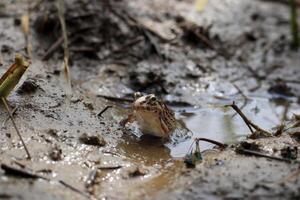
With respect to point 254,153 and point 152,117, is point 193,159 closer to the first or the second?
point 254,153

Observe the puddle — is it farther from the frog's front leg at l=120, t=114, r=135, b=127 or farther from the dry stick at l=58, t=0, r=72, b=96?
the dry stick at l=58, t=0, r=72, b=96

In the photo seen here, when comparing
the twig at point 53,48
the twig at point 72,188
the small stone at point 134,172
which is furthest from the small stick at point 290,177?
the twig at point 53,48

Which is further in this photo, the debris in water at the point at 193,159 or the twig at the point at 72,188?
the debris in water at the point at 193,159

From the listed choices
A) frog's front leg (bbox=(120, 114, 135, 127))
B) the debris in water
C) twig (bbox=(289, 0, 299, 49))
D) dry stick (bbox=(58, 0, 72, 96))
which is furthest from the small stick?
twig (bbox=(289, 0, 299, 49))

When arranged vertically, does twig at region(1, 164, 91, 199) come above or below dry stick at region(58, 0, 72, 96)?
below

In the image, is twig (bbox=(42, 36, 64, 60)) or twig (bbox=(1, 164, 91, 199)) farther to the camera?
twig (bbox=(42, 36, 64, 60))

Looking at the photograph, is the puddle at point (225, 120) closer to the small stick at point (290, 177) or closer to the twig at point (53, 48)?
the small stick at point (290, 177)

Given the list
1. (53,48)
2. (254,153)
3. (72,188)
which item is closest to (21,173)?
(72,188)

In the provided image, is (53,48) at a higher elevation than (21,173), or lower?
higher

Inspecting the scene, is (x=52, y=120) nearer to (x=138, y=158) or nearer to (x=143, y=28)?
(x=138, y=158)

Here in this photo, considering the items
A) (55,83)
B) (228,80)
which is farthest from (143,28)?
(55,83)
